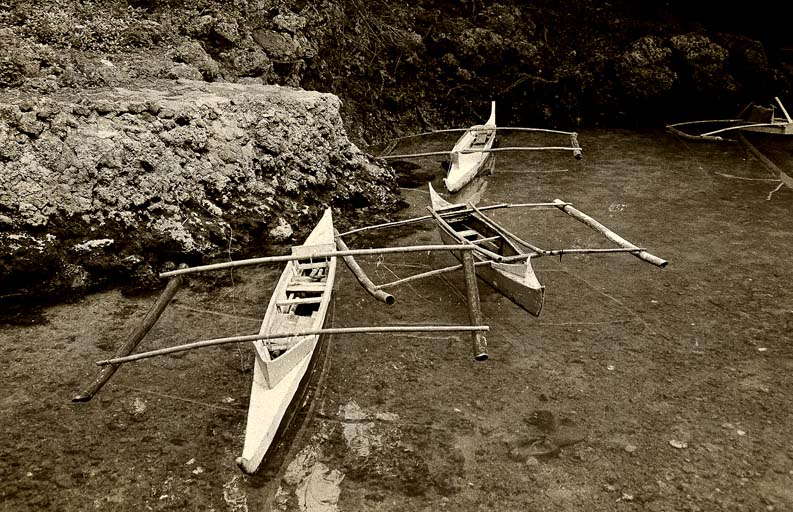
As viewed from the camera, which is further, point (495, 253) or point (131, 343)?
point (495, 253)

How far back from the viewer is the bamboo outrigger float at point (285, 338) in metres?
4.37

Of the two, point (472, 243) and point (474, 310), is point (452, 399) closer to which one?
point (474, 310)

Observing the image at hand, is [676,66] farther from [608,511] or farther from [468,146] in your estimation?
[608,511]

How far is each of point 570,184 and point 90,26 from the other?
8.28m

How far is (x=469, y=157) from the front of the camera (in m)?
11.0

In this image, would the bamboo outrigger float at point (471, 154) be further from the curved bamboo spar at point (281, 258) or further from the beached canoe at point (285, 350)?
the curved bamboo spar at point (281, 258)

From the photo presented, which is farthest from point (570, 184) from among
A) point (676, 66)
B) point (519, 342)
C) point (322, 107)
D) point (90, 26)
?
point (90, 26)

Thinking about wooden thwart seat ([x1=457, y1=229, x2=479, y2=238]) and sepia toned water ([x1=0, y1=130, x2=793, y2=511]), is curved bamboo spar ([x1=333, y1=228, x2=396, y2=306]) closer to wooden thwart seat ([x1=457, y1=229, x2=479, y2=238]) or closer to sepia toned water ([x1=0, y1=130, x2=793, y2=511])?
sepia toned water ([x1=0, y1=130, x2=793, y2=511])

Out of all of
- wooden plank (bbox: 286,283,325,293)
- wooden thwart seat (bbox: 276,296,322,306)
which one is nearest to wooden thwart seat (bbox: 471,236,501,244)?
wooden plank (bbox: 286,283,325,293)

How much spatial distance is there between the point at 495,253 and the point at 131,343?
3979 millimetres

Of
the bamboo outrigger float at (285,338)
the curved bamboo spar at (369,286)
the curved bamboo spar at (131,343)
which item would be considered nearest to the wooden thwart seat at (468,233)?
the curved bamboo spar at (369,286)

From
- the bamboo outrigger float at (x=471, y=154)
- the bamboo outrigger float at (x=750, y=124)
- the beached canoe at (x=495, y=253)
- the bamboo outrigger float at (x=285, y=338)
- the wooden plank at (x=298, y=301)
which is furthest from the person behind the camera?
the bamboo outrigger float at (x=750, y=124)

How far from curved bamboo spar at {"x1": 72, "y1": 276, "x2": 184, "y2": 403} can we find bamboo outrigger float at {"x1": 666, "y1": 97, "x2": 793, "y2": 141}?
419 inches

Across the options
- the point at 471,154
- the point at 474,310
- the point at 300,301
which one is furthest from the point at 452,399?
the point at 471,154
